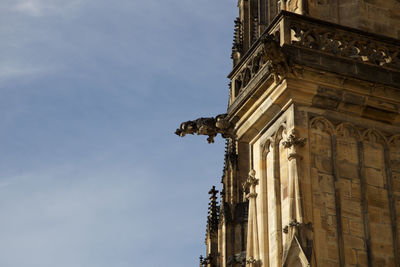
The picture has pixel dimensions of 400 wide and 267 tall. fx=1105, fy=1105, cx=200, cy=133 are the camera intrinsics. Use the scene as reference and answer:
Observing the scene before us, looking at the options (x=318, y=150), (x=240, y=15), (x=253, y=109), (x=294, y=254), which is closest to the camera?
(x=294, y=254)

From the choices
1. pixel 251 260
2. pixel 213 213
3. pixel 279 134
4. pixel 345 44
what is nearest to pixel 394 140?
pixel 345 44

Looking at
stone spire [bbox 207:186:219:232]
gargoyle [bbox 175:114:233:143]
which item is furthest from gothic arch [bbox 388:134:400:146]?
stone spire [bbox 207:186:219:232]

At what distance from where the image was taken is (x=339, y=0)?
1702cm

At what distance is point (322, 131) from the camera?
15484 mm

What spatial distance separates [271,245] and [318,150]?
A: 4.84ft

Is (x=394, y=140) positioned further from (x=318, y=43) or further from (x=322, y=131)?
(x=318, y=43)

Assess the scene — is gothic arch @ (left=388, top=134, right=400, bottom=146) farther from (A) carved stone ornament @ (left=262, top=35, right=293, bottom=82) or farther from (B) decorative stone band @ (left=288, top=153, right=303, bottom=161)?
(A) carved stone ornament @ (left=262, top=35, right=293, bottom=82)

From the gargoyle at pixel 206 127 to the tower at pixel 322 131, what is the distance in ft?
0.05

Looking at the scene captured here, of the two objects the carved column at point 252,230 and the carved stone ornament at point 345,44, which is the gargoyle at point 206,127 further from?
the carved stone ornament at point 345,44

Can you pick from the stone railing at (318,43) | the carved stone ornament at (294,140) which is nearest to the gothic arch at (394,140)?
the stone railing at (318,43)

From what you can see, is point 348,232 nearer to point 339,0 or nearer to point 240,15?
point 339,0

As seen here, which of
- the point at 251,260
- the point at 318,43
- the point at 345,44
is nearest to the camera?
the point at 251,260

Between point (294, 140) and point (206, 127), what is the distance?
2001mm

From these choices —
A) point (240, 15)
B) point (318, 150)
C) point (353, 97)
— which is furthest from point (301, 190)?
point (240, 15)
